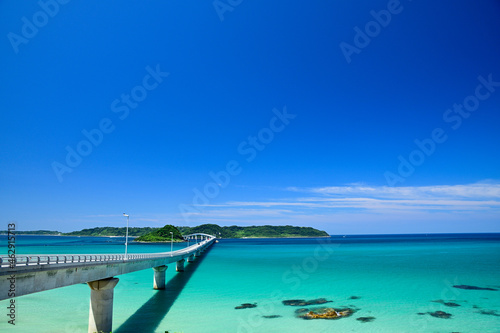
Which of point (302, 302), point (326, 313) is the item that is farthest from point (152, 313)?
point (326, 313)

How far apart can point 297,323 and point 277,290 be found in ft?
54.6

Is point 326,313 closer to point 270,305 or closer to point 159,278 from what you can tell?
point 270,305

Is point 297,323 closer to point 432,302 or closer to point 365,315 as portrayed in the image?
point 365,315

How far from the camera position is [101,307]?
82.2 ft

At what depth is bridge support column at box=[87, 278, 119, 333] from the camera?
24.6 metres

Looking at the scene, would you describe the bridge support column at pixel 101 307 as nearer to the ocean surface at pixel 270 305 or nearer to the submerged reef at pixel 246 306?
the ocean surface at pixel 270 305

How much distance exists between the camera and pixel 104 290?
85.3ft

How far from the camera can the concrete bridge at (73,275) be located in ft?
54.7

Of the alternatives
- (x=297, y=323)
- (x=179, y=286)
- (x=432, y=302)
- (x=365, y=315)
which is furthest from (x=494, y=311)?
(x=179, y=286)

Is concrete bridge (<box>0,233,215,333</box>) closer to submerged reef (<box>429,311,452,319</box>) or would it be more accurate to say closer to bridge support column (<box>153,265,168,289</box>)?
bridge support column (<box>153,265,168,289</box>)

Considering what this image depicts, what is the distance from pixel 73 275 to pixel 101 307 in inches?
170

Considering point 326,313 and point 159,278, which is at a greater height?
point 326,313

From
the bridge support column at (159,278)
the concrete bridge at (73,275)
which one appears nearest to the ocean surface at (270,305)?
the bridge support column at (159,278)

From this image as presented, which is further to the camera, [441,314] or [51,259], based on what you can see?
[441,314]
